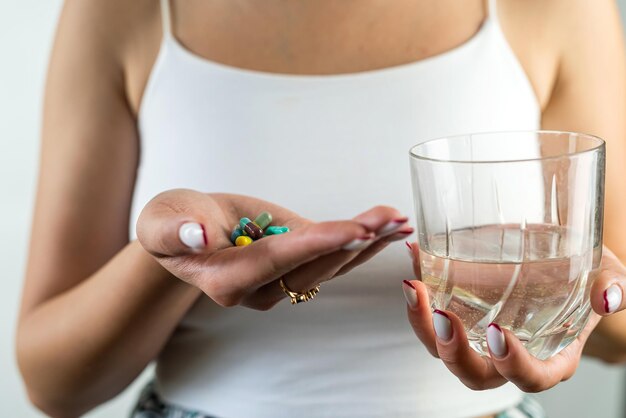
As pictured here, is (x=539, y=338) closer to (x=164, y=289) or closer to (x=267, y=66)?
(x=164, y=289)

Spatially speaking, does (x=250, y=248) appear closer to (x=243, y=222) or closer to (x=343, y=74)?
(x=243, y=222)

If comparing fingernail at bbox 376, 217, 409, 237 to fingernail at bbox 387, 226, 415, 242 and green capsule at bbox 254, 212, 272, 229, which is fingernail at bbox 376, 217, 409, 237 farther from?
green capsule at bbox 254, 212, 272, 229

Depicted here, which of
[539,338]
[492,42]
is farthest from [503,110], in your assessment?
[539,338]

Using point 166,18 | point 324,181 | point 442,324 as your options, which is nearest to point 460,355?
point 442,324

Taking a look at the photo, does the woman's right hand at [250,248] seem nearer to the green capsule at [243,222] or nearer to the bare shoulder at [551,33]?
the green capsule at [243,222]

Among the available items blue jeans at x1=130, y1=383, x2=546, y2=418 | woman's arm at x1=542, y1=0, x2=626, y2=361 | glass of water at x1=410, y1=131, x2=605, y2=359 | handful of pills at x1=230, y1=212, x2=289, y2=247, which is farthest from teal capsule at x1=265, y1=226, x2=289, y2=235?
woman's arm at x1=542, y1=0, x2=626, y2=361

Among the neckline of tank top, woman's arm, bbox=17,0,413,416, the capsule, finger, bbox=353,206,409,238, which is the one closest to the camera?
finger, bbox=353,206,409,238
